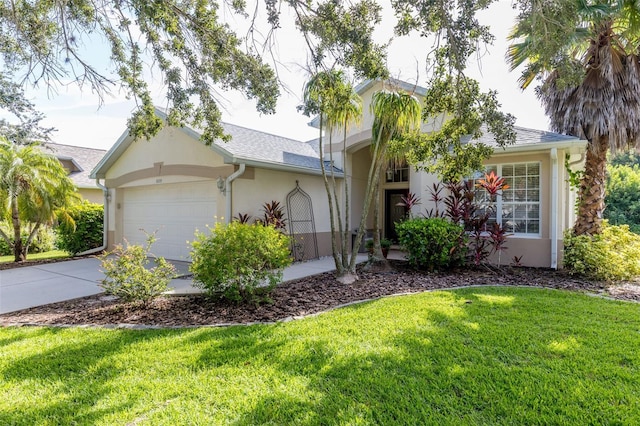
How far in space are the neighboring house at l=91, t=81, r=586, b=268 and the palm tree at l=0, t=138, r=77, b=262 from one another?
1857 millimetres

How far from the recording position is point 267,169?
10.7 m

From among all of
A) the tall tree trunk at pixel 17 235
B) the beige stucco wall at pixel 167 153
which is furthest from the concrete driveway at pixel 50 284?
the beige stucco wall at pixel 167 153

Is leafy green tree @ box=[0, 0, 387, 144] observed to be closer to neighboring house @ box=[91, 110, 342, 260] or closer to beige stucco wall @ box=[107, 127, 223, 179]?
neighboring house @ box=[91, 110, 342, 260]

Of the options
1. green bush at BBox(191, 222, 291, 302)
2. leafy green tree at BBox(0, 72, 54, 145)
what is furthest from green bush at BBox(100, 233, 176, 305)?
leafy green tree at BBox(0, 72, 54, 145)

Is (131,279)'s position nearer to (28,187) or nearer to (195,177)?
(195,177)

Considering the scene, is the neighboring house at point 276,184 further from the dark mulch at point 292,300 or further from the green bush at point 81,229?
the dark mulch at point 292,300

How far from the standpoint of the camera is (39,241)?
16203 mm

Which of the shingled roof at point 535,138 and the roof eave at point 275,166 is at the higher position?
the shingled roof at point 535,138

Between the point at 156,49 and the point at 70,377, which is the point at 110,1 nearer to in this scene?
the point at 156,49

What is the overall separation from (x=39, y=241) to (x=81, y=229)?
410 centimetres

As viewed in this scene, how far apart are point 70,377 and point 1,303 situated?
487 centimetres

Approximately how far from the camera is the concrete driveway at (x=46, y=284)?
23.3ft

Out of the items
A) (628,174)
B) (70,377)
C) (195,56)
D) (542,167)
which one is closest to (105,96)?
(195,56)

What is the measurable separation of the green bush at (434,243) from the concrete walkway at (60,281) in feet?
7.64
